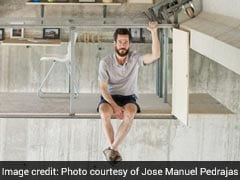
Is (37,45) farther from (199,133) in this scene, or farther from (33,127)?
(199,133)

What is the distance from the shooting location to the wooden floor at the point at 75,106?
4941 millimetres

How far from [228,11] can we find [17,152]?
3931 millimetres

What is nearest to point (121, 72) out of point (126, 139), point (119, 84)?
point (119, 84)

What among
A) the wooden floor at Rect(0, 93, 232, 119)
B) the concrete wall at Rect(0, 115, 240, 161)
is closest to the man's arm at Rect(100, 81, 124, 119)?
the wooden floor at Rect(0, 93, 232, 119)

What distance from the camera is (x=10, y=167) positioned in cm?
740

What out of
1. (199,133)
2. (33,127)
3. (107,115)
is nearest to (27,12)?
(33,127)

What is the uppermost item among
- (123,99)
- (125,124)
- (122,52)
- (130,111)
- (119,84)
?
(122,52)

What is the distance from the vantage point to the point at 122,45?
4.54 meters

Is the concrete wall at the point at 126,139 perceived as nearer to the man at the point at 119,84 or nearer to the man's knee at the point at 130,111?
the man at the point at 119,84
